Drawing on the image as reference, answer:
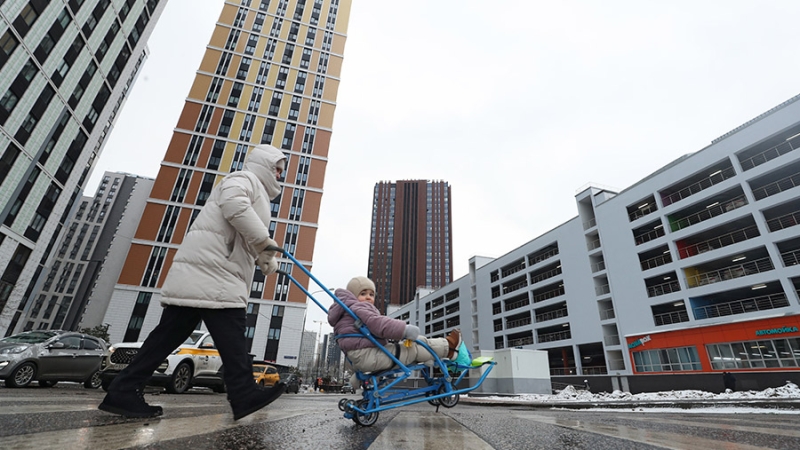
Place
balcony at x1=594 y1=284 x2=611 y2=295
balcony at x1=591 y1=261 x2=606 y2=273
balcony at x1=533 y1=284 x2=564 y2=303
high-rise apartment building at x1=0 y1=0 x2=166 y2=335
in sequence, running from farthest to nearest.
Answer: balcony at x1=533 y1=284 x2=564 y2=303 → balcony at x1=591 y1=261 x2=606 y2=273 → balcony at x1=594 y1=284 x2=611 y2=295 → high-rise apartment building at x1=0 y1=0 x2=166 y2=335

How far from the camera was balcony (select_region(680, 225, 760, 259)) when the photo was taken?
821 inches

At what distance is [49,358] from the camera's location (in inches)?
265

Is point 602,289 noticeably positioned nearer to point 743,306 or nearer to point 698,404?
point 743,306

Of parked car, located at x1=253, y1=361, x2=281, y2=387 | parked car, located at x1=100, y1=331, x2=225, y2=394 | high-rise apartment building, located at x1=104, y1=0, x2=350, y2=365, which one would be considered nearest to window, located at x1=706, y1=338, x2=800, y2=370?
parked car, located at x1=253, y1=361, x2=281, y2=387

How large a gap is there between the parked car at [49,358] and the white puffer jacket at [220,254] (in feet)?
23.7

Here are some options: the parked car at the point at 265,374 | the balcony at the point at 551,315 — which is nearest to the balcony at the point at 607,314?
the balcony at the point at 551,315

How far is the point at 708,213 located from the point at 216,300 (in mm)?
30477

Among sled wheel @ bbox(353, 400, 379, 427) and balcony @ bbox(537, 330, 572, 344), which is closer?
sled wheel @ bbox(353, 400, 379, 427)

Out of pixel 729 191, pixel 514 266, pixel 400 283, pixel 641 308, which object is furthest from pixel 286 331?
pixel 400 283

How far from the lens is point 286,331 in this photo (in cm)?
3238

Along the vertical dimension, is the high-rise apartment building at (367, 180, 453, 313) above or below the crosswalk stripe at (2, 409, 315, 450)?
above

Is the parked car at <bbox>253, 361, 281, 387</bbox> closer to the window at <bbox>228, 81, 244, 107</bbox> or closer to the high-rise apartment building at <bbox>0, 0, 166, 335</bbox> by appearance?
the high-rise apartment building at <bbox>0, 0, 166, 335</bbox>

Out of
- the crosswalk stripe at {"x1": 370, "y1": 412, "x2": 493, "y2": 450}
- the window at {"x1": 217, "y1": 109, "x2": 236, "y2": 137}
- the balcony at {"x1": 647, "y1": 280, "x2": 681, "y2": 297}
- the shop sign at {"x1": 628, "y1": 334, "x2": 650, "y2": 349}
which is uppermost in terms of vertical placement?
the window at {"x1": 217, "y1": 109, "x2": 236, "y2": 137}

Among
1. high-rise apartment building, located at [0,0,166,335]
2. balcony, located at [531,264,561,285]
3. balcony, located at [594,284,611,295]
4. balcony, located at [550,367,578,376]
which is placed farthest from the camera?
balcony, located at [531,264,561,285]
